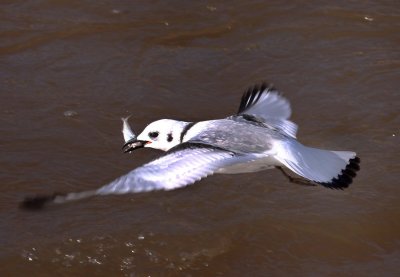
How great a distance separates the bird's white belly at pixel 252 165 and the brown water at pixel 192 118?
10.1 inches

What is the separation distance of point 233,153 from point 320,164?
1.71 ft

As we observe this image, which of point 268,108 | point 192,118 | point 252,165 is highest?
point 268,108

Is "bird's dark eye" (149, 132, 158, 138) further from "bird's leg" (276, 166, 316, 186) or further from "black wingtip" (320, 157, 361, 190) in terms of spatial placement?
"black wingtip" (320, 157, 361, 190)

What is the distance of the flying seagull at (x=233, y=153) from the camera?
4.55 meters

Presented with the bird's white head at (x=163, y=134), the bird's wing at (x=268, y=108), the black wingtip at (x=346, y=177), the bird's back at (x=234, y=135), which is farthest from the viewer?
the bird's wing at (x=268, y=108)

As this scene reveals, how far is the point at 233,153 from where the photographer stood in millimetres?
5113

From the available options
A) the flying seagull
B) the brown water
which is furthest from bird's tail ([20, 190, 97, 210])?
the brown water

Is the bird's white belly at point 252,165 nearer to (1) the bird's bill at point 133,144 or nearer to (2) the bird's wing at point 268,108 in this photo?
(2) the bird's wing at point 268,108

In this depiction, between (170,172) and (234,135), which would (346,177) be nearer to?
(234,135)

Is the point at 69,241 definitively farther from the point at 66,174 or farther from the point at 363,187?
the point at 363,187

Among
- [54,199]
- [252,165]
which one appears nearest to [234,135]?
[252,165]

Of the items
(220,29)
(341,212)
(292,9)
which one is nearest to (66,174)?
(341,212)

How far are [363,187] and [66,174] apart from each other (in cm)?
194

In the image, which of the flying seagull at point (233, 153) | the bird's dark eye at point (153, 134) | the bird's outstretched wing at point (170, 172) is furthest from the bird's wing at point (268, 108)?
the bird's outstretched wing at point (170, 172)
